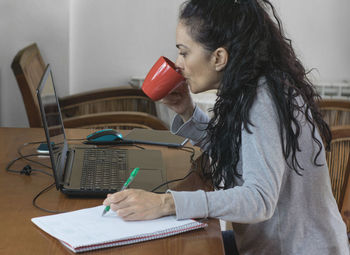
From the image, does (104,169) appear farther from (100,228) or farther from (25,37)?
(25,37)

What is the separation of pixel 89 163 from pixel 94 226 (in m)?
0.38

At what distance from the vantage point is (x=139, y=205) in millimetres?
922

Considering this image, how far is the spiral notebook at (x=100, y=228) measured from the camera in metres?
0.83

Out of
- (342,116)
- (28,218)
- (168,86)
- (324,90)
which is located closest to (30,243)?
(28,218)

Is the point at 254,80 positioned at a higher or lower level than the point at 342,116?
higher

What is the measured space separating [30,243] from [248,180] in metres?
0.40

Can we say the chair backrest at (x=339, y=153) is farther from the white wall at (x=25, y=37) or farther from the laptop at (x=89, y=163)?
the white wall at (x=25, y=37)

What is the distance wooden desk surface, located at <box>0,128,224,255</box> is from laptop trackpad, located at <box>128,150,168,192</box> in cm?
3

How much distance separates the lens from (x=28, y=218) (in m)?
0.95

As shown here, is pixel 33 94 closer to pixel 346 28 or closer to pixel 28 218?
pixel 28 218

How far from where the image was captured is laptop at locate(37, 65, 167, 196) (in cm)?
107

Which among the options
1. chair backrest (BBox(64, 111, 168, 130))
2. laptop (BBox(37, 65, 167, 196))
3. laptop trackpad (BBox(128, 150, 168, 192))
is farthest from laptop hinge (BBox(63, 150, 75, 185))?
chair backrest (BBox(64, 111, 168, 130))

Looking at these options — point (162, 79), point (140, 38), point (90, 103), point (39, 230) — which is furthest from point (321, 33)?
point (39, 230)

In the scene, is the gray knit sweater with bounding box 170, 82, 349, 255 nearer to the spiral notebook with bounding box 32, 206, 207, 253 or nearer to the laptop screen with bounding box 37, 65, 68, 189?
the spiral notebook with bounding box 32, 206, 207, 253
